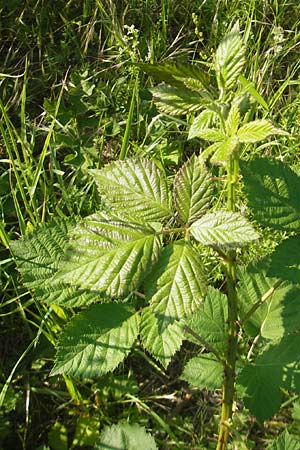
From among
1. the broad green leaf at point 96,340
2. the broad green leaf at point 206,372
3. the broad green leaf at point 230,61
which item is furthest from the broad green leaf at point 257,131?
the broad green leaf at point 206,372

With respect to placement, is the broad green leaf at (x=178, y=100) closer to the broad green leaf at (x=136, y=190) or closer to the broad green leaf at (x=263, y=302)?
the broad green leaf at (x=136, y=190)

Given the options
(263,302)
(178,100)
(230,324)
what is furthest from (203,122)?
(263,302)

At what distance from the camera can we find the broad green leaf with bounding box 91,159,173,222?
101 centimetres

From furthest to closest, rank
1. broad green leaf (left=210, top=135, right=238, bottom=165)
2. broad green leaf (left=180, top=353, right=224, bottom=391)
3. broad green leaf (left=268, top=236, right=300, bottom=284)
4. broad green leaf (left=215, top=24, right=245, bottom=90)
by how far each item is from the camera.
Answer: broad green leaf (left=180, top=353, right=224, bottom=391) < broad green leaf (left=268, top=236, right=300, bottom=284) < broad green leaf (left=215, top=24, right=245, bottom=90) < broad green leaf (left=210, top=135, right=238, bottom=165)

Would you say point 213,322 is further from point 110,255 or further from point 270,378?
point 110,255

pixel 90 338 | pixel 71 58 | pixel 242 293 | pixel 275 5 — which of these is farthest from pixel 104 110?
pixel 90 338

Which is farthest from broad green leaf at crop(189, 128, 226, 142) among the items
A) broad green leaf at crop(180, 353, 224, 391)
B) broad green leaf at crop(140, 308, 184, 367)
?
broad green leaf at crop(180, 353, 224, 391)

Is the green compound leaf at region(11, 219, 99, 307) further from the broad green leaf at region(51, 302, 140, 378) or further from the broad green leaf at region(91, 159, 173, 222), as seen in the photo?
the broad green leaf at region(91, 159, 173, 222)

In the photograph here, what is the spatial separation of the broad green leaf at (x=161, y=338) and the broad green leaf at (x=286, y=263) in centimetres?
21

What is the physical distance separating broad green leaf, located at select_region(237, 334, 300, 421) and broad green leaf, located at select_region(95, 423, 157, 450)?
0.26 metres

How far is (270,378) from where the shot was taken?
1.32 meters

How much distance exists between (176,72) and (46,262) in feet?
1.86

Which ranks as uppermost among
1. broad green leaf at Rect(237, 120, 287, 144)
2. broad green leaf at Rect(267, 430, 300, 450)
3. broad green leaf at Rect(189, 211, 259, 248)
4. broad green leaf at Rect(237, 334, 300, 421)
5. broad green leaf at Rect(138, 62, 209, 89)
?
broad green leaf at Rect(138, 62, 209, 89)

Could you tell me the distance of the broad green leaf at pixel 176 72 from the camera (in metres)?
0.88
